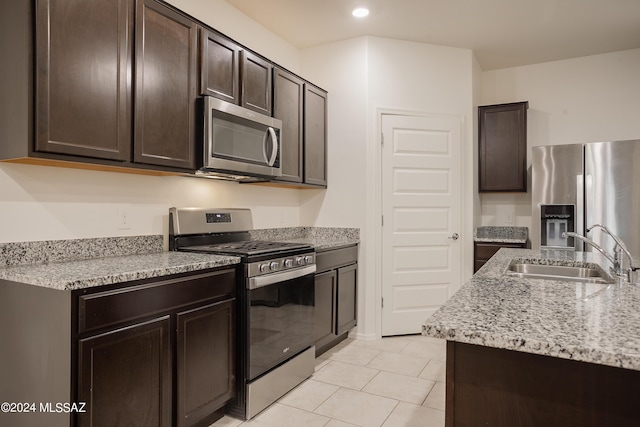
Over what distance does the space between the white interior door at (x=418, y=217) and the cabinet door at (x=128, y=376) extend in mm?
2309

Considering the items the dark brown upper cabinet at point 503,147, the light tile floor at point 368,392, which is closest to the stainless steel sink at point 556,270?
the light tile floor at point 368,392

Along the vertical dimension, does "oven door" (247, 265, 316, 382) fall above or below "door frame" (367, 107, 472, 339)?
below

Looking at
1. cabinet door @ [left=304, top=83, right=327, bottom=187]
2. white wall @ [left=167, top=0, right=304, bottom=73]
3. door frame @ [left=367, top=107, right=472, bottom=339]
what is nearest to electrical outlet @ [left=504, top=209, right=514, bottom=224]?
door frame @ [left=367, top=107, right=472, bottom=339]

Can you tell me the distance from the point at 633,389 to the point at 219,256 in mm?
1840

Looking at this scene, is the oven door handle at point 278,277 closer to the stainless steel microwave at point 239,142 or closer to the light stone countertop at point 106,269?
the light stone countertop at point 106,269

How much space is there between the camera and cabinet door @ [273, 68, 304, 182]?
3.05 m

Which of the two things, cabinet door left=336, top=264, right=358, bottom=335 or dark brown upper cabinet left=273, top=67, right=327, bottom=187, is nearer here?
dark brown upper cabinet left=273, top=67, right=327, bottom=187

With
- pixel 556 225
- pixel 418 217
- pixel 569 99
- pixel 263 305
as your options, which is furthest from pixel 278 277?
pixel 569 99

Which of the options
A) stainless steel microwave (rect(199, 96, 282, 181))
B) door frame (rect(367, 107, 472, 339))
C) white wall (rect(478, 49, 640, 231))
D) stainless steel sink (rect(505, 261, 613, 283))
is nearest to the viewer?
stainless steel sink (rect(505, 261, 613, 283))

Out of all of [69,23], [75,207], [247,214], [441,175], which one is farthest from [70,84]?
[441,175]

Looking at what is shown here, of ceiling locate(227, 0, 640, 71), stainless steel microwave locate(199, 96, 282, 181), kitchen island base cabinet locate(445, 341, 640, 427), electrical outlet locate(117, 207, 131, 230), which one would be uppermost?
ceiling locate(227, 0, 640, 71)

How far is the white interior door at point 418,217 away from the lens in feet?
12.2

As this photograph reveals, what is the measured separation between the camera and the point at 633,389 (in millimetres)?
Answer: 876

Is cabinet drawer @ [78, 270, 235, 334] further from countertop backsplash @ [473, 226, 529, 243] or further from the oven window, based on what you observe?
countertop backsplash @ [473, 226, 529, 243]
